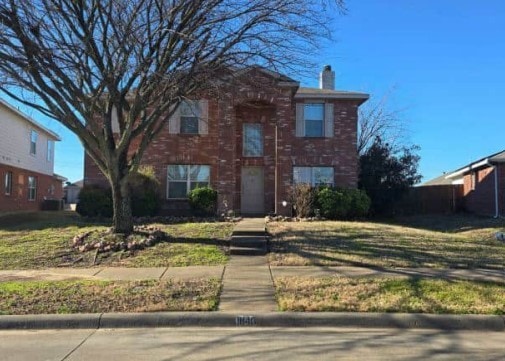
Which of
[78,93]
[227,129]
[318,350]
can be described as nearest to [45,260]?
[78,93]

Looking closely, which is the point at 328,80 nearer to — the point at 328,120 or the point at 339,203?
the point at 328,120

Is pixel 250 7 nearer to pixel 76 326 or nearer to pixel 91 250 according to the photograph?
pixel 91 250

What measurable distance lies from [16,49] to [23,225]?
8520 millimetres

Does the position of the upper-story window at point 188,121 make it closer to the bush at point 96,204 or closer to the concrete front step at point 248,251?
the bush at point 96,204

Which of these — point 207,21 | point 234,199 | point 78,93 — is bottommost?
point 234,199

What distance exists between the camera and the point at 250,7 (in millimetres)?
13453

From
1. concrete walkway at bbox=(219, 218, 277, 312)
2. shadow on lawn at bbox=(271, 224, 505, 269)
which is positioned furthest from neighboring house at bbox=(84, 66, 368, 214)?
concrete walkway at bbox=(219, 218, 277, 312)

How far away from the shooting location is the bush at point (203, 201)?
22.3 meters

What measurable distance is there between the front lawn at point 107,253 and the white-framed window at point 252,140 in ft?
24.9

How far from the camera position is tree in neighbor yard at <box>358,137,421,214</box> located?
26812mm

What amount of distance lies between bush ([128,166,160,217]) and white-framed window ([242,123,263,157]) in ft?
14.9

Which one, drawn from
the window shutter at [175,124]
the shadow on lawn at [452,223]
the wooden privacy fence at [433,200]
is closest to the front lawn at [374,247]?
the shadow on lawn at [452,223]

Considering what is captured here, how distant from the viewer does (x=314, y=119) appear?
25516mm

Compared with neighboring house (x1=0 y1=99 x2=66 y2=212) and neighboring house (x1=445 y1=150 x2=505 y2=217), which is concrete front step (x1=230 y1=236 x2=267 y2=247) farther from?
neighboring house (x1=0 y1=99 x2=66 y2=212)
